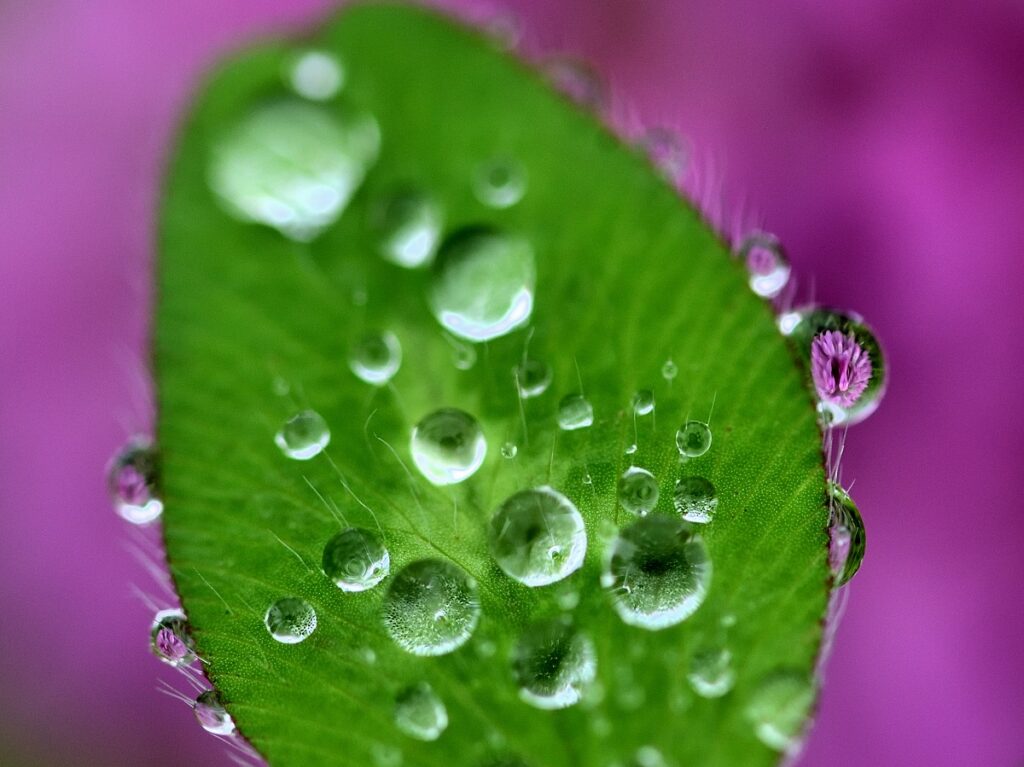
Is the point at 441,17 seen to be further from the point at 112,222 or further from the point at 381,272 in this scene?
the point at 112,222

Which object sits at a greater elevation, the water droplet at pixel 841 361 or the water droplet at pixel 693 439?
the water droplet at pixel 841 361

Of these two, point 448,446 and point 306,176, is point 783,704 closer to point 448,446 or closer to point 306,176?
point 448,446

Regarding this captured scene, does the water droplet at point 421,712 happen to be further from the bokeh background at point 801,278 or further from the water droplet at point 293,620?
the bokeh background at point 801,278

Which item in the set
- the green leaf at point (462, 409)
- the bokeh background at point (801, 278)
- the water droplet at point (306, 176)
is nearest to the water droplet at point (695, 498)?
the green leaf at point (462, 409)

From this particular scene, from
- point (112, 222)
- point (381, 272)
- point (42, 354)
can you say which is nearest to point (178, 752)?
point (42, 354)

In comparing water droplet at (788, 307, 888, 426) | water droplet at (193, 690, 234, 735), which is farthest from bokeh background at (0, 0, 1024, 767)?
water droplet at (193, 690, 234, 735)

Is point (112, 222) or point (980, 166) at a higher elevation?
point (980, 166)
